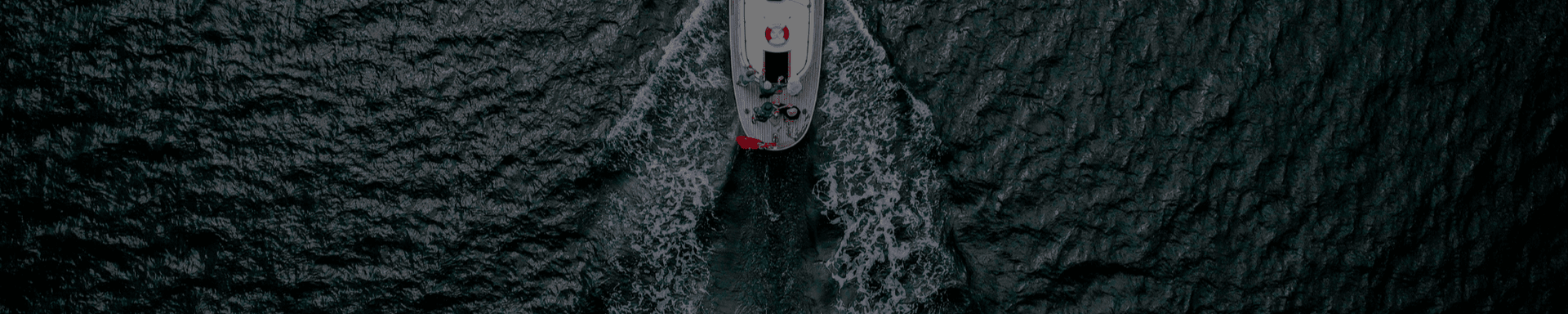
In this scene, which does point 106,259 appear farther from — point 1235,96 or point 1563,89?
point 1563,89

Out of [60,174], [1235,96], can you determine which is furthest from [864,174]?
[60,174]

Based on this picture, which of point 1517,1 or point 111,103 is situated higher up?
point 1517,1

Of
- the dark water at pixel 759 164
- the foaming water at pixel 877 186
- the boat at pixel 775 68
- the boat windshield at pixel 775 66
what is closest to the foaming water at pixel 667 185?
the dark water at pixel 759 164

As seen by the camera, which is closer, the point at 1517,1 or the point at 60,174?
the point at 60,174

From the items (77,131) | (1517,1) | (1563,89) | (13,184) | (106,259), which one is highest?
(1517,1)

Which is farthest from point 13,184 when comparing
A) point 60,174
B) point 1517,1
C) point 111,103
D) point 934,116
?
point 1517,1

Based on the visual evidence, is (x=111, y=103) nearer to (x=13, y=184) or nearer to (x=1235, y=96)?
(x=13, y=184)

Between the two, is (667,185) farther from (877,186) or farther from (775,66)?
(877,186)

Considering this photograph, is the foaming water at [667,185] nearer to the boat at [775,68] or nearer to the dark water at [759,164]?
the dark water at [759,164]
